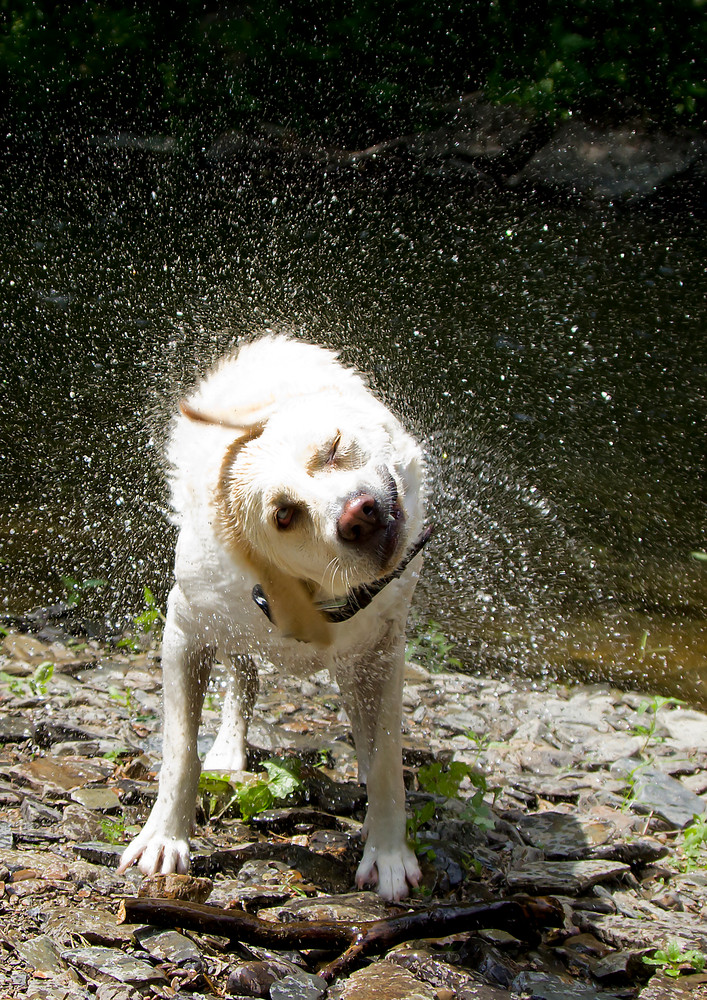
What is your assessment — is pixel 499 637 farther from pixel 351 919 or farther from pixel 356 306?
pixel 356 306

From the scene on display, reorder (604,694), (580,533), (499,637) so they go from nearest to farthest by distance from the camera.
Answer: (604,694) < (499,637) < (580,533)

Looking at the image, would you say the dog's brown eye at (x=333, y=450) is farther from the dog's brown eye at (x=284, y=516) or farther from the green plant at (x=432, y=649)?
the green plant at (x=432, y=649)

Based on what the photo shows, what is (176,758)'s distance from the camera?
11.0ft

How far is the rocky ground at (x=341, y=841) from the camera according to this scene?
269cm

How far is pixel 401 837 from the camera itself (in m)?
3.44

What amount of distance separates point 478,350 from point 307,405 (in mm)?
7465

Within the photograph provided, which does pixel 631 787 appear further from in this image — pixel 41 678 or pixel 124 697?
pixel 41 678

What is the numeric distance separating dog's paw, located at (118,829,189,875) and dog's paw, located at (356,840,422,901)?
2.17 feet

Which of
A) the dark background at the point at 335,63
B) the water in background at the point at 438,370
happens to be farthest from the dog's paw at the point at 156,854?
the dark background at the point at 335,63

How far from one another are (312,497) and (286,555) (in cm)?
27

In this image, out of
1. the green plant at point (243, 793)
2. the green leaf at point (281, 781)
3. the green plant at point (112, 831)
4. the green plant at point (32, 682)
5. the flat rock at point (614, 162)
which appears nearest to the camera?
the green plant at point (112, 831)

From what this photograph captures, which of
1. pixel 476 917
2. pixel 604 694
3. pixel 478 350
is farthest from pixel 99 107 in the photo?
pixel 476 917

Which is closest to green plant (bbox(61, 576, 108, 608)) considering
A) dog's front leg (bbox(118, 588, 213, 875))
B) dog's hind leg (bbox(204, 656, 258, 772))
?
dog's hind leg (bbox(204, 656, 258, 772))

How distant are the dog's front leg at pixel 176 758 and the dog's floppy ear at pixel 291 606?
45 cm
